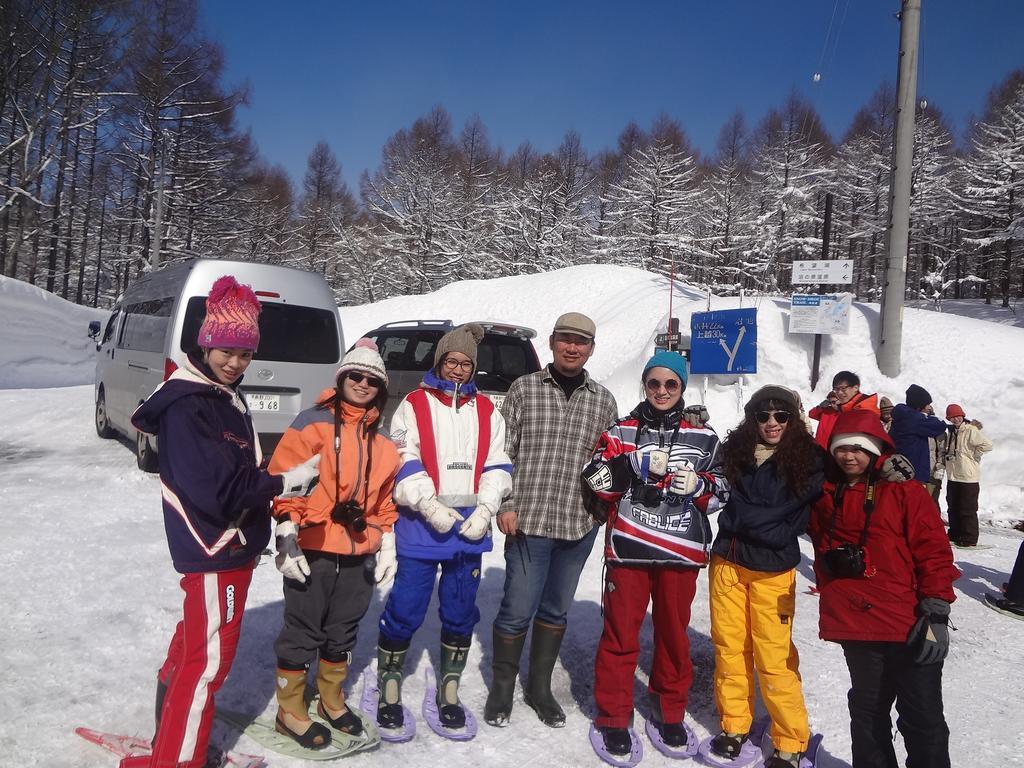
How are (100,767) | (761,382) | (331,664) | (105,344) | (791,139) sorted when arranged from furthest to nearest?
(791,139) < (761,382) < (105,344) < (331,664) < (100,767)

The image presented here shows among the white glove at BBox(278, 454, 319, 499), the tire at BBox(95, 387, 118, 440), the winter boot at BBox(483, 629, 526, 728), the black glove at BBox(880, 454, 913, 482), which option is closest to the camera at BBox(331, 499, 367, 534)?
the white glove at BBox(278, 454, 319, 499)

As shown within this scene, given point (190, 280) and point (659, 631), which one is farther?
point (190, 280)

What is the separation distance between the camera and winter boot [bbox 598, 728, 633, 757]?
2.93 metres

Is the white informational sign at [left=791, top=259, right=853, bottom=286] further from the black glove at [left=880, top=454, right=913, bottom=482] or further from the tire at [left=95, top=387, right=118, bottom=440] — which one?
the tire at [left=95, top=387, right=118, bottom=440]

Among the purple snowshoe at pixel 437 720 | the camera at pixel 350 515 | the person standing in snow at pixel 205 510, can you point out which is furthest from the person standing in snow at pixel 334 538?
the purple snowshoe at pixel 437 720

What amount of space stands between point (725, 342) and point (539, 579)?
10479 mm

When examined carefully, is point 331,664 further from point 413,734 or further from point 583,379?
point 583,379

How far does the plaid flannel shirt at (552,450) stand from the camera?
3.17m

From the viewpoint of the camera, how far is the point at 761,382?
1274cm

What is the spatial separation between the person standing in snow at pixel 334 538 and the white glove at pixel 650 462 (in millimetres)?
1137

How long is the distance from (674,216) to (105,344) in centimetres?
3043

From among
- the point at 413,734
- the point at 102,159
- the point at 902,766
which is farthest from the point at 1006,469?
the point at 102,159

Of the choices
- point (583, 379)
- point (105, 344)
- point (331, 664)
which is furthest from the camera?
point (105, 344)

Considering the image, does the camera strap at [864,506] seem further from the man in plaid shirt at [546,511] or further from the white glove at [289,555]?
the white glove at [289,555]
